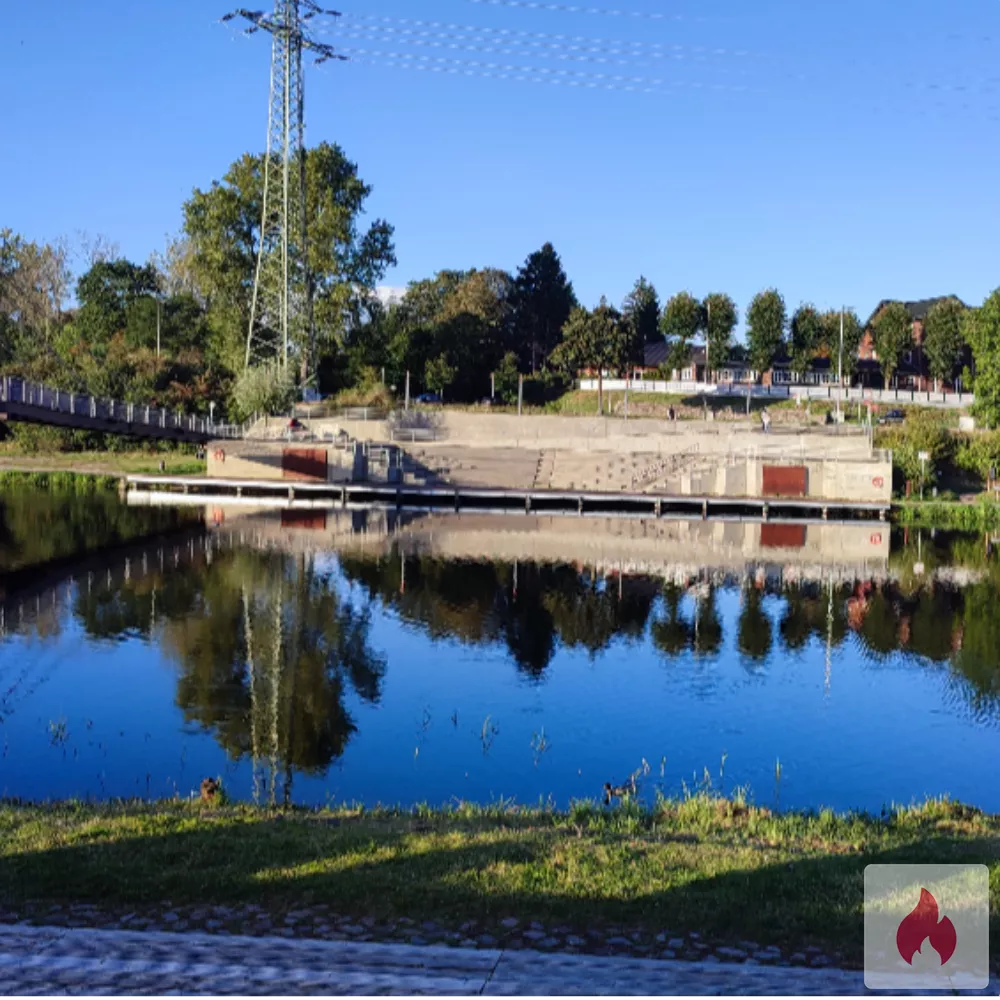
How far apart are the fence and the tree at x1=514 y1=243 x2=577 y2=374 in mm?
14298

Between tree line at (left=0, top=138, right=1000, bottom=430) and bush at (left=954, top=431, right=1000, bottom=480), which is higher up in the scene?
tree line at (left=0, top=138, right=1000, bottom=430)

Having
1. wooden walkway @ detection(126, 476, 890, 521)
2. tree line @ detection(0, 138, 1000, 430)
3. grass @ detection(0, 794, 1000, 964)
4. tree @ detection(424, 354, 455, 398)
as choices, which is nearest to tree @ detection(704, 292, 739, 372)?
tree line @ detection(0, 138, 1000, 430)

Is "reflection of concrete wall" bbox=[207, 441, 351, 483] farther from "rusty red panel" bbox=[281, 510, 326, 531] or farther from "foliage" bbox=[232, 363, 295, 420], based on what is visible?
"rusty red panel" bbox=[281, 510, 326, 531]

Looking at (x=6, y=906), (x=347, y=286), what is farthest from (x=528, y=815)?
(x=347, y=286)

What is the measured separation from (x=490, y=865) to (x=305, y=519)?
119 feet

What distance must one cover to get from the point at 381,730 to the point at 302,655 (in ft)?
16.7

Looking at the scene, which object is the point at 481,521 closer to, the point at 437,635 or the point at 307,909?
the point at 437,635

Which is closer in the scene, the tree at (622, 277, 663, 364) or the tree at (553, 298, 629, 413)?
the tree at (553, 298, 629, 413)

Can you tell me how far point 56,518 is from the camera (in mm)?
42594

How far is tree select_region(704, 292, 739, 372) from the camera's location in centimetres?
7104

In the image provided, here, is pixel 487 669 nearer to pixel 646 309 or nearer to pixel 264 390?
pixel 264 390

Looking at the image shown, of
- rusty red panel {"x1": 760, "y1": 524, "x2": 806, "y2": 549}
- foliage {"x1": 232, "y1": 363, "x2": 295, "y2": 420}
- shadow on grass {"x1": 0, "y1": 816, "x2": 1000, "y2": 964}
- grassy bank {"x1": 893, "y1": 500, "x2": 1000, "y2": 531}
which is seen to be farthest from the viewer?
foliage {"x1": 232, "y1": 363, "x2": 295, "y2": 420}

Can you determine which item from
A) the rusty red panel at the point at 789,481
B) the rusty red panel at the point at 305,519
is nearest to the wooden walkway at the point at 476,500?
the rusty red panel at the point at 789,481

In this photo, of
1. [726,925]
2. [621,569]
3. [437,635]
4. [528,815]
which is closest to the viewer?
[726,925]
